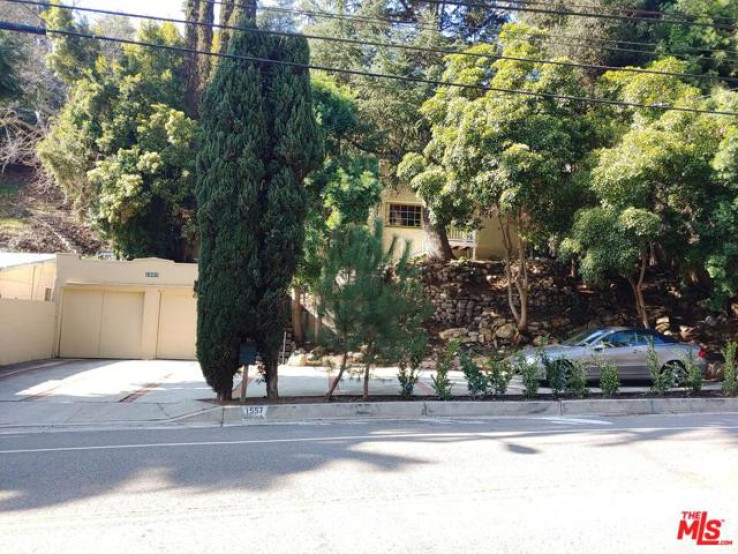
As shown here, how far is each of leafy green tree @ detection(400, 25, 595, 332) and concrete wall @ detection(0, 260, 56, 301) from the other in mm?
12199

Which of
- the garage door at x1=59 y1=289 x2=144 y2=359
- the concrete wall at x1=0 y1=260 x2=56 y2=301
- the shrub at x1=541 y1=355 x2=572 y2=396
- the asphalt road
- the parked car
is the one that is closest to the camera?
the asphalt road

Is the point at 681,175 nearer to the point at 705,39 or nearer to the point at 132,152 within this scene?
the point at 705,39

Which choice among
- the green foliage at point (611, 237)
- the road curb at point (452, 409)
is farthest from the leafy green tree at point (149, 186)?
the green foliage at point (611, 237)

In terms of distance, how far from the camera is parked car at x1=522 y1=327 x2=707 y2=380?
12469 millimetres

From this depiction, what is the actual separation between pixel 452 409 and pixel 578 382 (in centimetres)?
250

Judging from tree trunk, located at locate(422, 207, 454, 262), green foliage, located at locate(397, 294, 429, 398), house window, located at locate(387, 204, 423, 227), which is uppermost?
house window, located at locate(387, 204, 423, 227)

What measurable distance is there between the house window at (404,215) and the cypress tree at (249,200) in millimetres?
14054

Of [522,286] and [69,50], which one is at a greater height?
[69,50]

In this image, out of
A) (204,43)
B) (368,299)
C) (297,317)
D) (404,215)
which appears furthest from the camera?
(404,215)

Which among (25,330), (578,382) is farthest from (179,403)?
(25,330)

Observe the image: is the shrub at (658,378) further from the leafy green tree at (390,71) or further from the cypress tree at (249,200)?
the leafy green tree at (390,71)

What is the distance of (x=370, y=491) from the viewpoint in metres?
5.00

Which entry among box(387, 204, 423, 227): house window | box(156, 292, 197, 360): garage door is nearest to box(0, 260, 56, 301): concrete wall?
box(156, 292, 197, 360): garage door

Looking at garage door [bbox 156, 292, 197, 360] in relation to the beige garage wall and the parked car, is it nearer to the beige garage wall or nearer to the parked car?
the beige garage wall
